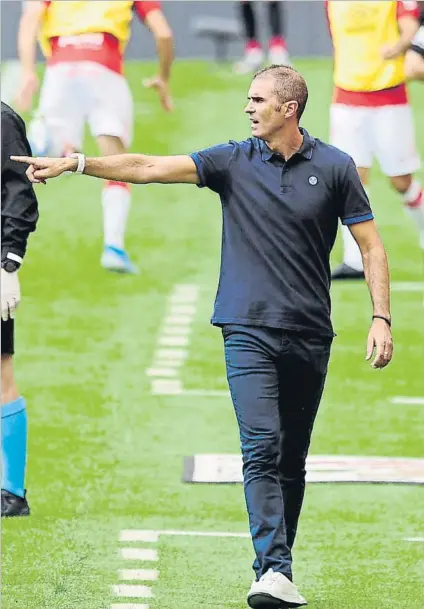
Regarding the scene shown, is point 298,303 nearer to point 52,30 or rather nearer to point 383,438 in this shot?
point 383,438

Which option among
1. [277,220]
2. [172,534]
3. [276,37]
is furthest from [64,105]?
[276,37]

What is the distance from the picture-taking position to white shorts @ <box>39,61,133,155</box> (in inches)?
463

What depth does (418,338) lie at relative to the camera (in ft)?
35.8

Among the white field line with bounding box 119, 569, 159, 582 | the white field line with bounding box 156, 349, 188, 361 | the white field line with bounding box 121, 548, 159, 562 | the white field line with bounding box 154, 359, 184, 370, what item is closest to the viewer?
the white field line with bounding box 119, 569, 159, 582

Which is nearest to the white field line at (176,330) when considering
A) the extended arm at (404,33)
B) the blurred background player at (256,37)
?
the extended arm at (404,33)

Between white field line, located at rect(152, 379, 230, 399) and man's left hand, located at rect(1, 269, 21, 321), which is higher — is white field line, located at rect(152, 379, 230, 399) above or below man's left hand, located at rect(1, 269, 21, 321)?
above

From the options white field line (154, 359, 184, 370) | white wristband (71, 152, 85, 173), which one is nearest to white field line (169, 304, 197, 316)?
white field line (154, 359, 184, 370)

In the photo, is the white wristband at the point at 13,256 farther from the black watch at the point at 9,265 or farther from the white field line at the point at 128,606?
the white field line at the point at 128,606

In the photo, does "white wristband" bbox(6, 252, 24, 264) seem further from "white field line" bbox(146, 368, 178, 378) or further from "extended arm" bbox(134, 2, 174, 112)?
"extended arm" bbox(134, 2, 174, 112)

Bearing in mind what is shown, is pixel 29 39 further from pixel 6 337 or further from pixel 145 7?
pixel 6 337

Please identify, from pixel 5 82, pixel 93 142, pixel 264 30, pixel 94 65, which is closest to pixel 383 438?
pixel 94 65

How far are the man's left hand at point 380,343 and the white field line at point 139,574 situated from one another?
1.27 meters

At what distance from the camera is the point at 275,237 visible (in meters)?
6.19

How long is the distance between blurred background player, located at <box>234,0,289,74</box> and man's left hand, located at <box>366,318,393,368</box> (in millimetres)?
13332
